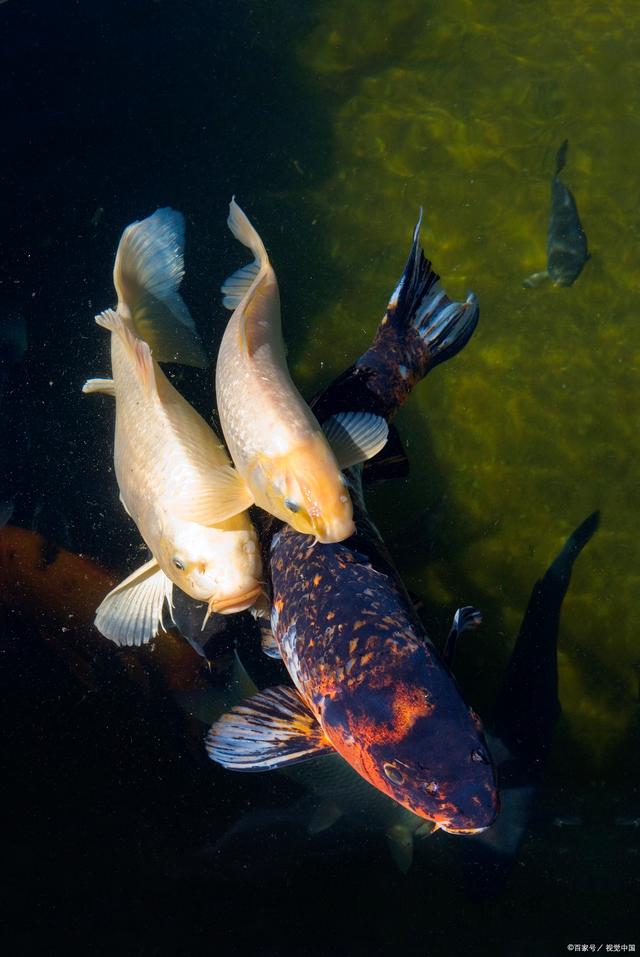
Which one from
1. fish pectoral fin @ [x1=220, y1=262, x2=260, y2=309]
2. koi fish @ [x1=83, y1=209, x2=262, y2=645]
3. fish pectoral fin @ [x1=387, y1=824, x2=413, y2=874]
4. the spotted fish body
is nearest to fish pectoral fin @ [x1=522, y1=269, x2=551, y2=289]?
fish pectoral fin @ [x1=220, y1=262, x2=260, y2=309]

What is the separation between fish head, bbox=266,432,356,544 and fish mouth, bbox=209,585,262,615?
603 millimetres

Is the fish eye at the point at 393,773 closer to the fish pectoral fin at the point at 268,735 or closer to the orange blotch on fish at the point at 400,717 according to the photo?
the orange blotch on fish at the point at 400,717

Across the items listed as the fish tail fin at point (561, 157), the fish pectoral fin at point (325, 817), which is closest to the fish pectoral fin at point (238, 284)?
the fish pectoral fin at point (325, 817)

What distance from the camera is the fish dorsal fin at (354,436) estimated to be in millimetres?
3162

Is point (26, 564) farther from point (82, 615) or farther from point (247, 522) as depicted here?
point (247, 522)

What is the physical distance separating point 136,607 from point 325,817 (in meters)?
1.98

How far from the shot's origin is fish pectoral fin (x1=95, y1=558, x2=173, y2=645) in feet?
12.6

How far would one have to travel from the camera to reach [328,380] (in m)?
5.61

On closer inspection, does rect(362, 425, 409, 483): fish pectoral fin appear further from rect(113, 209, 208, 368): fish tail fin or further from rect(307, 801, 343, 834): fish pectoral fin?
rect(307, 801, 343, 834): fish pectoral fin

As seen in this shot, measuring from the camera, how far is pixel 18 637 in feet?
15.1

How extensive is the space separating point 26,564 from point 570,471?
179 inches

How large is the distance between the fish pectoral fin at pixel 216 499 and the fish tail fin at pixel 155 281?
1402 millimetres

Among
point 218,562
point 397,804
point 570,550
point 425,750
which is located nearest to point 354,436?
point 218,562

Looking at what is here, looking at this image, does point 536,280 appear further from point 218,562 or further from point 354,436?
point 218,562
